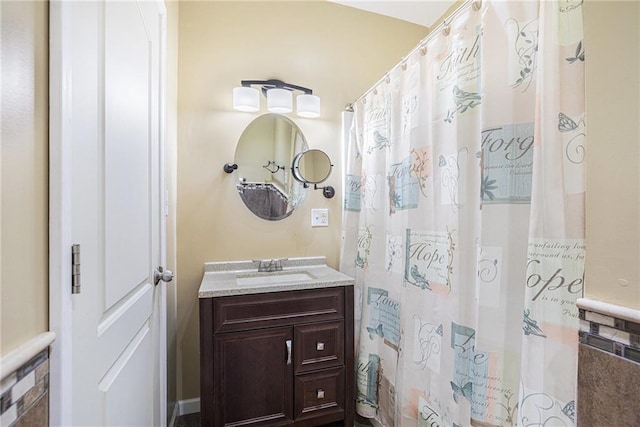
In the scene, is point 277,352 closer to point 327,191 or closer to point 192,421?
point 192,421

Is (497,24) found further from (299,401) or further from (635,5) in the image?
(299,401)

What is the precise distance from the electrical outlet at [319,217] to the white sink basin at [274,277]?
1.23 ft

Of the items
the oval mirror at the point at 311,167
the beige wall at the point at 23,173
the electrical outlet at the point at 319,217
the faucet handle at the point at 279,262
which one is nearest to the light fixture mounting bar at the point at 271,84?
the oval mirror at the point at 311,167

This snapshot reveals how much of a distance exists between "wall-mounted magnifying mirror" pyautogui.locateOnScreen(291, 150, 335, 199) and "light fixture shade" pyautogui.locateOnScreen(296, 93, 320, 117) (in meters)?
0.27

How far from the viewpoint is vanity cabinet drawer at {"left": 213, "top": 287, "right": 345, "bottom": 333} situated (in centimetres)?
149

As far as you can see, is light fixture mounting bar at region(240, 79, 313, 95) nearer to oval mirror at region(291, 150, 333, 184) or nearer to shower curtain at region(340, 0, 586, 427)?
Answer: oval mirror at region(291, 150, 333, 184)

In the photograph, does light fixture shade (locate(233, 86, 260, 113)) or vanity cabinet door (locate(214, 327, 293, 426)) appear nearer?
vanity cabinet door (locate(214, 327, 293, 426))

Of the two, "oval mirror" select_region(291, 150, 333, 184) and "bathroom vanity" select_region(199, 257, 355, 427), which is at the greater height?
"oval mirror" select_region(291, 150, 333, 184)

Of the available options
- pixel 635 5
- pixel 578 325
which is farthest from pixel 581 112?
pixel 578 325

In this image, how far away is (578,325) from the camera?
0.79 meters

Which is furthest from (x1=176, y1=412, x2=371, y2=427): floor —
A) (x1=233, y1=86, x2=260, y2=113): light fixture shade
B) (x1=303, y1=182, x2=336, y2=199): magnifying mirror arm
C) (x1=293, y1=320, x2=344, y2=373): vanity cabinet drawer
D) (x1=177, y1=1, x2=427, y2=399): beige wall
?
(x1=233, y1=86, x2=260, y2=113): light fixture shade

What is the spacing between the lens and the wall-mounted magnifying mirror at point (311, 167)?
2.09 meters

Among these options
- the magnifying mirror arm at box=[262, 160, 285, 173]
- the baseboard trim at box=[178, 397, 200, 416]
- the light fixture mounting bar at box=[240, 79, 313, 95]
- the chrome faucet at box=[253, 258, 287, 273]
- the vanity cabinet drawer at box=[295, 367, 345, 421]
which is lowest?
the baseboard trim at box=[178, 397, 200, 416]

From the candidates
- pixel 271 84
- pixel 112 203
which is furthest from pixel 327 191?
pixel 112 203
